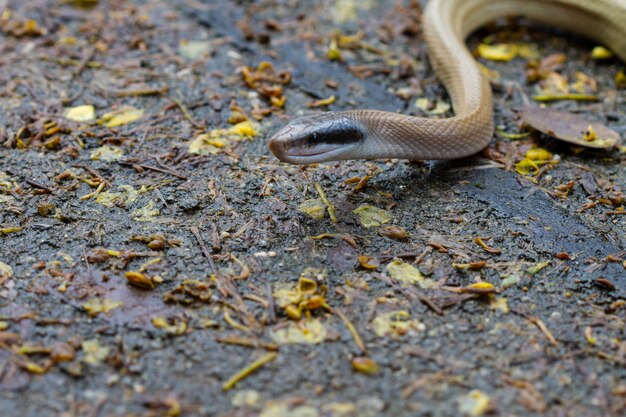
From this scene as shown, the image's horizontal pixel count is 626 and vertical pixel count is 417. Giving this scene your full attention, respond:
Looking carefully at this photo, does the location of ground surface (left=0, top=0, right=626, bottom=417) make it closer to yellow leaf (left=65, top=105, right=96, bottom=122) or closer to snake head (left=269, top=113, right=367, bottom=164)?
yellow leaf (left=65, top=105, right=96, bottom=122)

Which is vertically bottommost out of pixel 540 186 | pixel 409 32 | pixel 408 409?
pixel 408 409

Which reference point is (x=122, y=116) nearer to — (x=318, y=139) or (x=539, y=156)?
(x=318, y=139)

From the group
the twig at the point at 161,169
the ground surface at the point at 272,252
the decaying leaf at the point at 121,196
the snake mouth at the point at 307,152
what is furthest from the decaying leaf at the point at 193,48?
the snake mouth at the point at 307,152

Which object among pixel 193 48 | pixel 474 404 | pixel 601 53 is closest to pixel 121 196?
pixel 193 48

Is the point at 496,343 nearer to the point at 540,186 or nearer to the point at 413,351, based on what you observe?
the point at 413,351

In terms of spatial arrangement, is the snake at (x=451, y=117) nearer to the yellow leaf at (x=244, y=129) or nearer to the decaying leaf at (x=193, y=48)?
the yellow leaf at (x=244, y=129)

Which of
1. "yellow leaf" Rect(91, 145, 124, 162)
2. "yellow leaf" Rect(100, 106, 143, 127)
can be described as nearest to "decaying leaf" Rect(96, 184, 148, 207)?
"yellow leaf" Rect(91, 145, 124, 162)

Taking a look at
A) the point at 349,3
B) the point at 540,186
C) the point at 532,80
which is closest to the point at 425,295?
the point at 540,186
